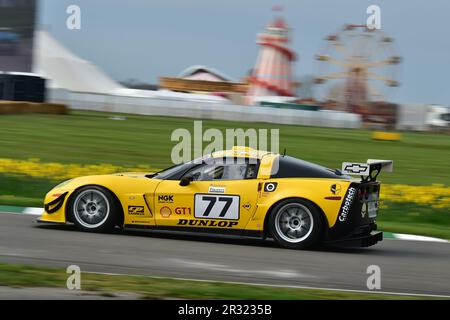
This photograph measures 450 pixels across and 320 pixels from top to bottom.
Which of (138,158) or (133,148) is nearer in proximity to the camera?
(138,158)

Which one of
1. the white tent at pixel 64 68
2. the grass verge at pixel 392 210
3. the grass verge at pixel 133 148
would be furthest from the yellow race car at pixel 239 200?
the white tent at pixel 64 68

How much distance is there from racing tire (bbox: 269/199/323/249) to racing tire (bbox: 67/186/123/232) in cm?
185

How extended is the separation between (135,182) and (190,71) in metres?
94.5

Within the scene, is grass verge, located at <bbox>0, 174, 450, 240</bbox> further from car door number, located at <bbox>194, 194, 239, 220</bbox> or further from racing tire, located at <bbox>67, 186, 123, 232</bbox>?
car door number, located at <bbox>194, 194, 239, 220</bbox>

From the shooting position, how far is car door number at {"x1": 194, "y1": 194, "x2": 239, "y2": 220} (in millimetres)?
9703

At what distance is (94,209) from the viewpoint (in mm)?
9969

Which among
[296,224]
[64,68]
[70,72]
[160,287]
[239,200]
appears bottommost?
[160,287]

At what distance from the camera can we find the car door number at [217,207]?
9703mm

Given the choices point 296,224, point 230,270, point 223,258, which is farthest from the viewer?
point 296,224

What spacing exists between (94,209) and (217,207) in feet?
4.81

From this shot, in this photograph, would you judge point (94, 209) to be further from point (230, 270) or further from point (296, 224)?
point (230, 270)

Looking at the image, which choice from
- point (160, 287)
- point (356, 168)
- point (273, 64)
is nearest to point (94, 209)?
point (356, 168)

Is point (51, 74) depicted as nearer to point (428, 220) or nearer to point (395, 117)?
point (395, 117)

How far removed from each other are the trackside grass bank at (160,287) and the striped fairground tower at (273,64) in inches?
3075
